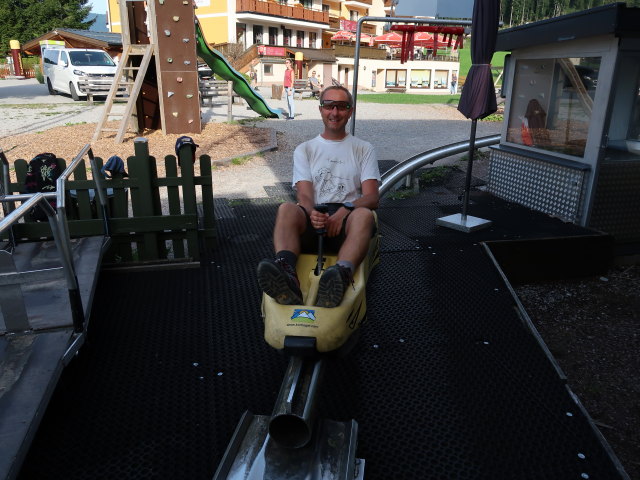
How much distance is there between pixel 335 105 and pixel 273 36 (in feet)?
148

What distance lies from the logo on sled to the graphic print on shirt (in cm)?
123

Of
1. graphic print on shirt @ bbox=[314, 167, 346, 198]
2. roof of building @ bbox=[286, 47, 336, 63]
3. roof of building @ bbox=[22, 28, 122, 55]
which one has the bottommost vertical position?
graphic print on shirt @ bbox=[314, 167, 346, 198]

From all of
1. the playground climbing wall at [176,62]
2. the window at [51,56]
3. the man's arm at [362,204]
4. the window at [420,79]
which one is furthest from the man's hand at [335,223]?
the window at [420,79]

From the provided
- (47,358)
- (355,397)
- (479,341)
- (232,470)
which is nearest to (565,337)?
(479,341)

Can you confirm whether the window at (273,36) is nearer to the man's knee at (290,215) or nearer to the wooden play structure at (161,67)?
the wooden play structure at (161,67)

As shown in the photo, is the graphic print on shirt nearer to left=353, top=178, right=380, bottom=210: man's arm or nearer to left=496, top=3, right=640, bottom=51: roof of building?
left=353, top=178, right=380, bottom=210: man's arm

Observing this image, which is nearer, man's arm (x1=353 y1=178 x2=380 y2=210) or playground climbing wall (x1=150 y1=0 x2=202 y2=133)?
man's arm (x1=353 y1=178 x2=380 y2=210)

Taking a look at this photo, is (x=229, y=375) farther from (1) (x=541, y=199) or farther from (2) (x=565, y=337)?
(1) (x=541, y=199)

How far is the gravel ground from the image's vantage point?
3.43m

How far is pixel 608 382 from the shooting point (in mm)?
3600

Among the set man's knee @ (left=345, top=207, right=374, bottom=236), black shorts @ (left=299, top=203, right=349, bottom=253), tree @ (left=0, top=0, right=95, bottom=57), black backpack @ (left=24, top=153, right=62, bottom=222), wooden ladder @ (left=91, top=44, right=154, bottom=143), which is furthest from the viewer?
tree @ (left=0, top=0, right=95, bottom=57)

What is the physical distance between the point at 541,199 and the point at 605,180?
822 millimetres

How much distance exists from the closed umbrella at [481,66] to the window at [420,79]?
119 feet

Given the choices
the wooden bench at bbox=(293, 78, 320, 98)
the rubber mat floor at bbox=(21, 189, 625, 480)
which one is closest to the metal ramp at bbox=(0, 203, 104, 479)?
the rubber mat floor at bbox=(21, 189, 625, 480)
